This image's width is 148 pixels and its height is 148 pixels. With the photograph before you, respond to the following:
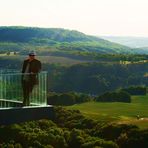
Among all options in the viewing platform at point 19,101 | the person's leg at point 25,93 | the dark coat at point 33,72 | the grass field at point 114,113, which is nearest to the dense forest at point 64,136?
the viewing platform at point 19,101

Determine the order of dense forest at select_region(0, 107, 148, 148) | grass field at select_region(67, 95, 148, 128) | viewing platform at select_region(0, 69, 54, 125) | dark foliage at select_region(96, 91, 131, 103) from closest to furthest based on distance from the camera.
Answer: dense forest at select_region(0, 107, 148, 148) → viewing platform at select_region(0, 69, 54, 125) → grass field at select_region(67, 95, 148, 128) → dark foliage at select_region(96, 91, 131, 103)

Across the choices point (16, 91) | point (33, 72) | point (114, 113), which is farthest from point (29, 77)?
point (114, 113)

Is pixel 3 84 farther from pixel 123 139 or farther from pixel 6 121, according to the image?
pixel 123 139

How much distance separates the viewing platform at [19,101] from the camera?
20.9 m

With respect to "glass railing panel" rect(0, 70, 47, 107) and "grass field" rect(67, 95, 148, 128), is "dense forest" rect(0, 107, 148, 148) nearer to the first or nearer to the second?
"glass railing panel" rect(0, 70, 47, 107)

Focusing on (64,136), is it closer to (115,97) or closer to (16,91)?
(16,91)

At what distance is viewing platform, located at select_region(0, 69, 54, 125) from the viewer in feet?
68.6

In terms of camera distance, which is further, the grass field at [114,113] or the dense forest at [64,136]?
the grass field at [114,113]

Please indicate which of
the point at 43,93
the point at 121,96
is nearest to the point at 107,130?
the point at 43,93

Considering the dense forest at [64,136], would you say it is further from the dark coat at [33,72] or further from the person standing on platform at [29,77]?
the dark coat at [33,72]

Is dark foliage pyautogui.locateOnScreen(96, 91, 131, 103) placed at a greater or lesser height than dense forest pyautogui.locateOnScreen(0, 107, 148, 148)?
lesser

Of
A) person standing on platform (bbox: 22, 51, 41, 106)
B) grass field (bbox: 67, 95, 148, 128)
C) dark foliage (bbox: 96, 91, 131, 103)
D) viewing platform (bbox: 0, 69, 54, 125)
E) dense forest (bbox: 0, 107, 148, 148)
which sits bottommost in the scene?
dark foliage (bbox: 96, 91, 131, 103)

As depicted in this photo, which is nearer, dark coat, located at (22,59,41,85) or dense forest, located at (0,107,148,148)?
dense forest, located at (0,107,148,148)

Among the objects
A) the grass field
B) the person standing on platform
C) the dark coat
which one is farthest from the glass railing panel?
the grass field
